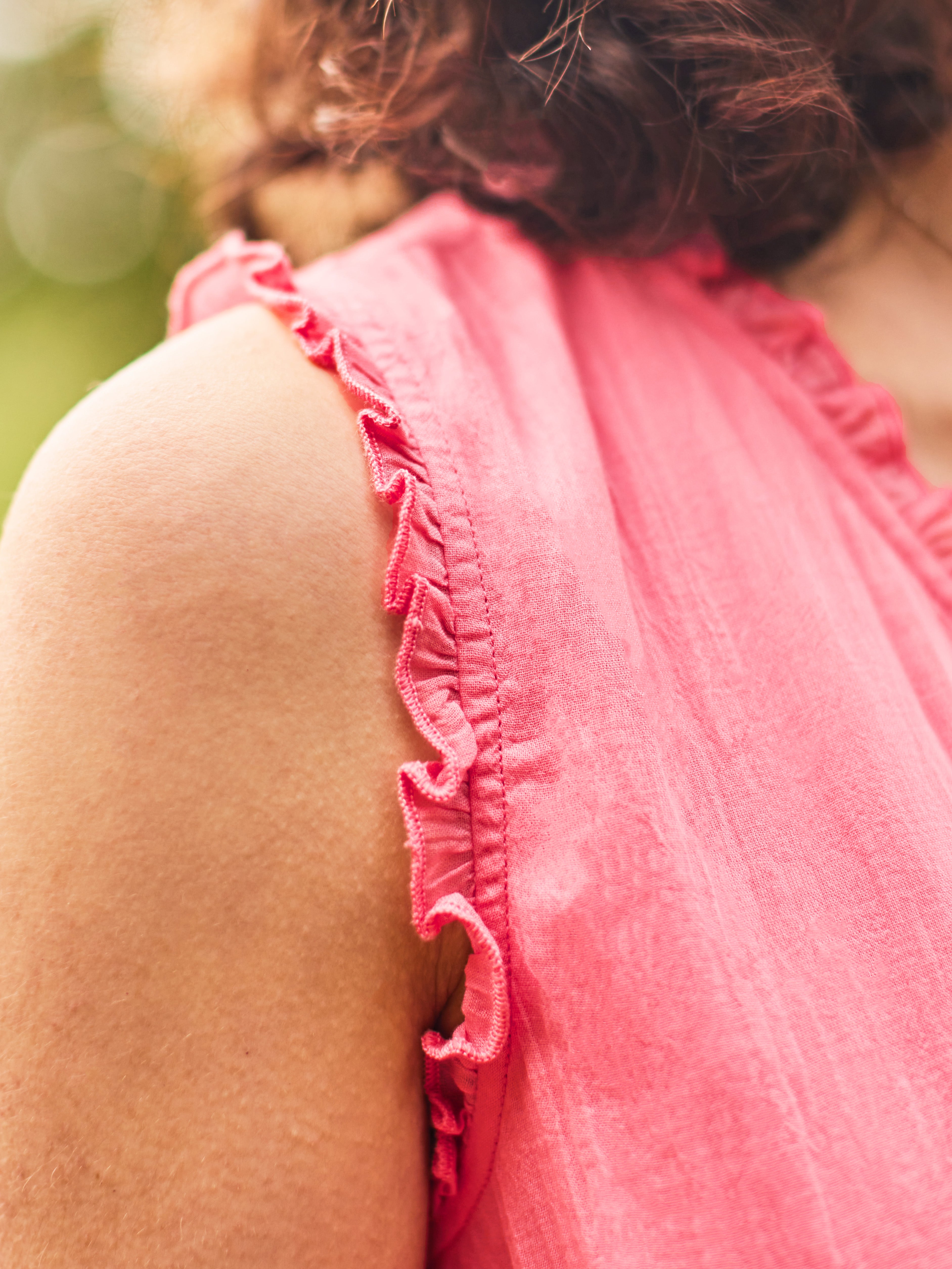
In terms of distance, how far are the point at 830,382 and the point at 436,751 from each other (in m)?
0.44

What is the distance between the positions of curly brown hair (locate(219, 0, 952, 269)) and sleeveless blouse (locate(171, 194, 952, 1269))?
13cm

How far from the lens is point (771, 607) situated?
0.49m

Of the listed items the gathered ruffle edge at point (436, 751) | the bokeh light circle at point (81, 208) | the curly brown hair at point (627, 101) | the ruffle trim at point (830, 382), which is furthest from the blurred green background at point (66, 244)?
the gathered ruffle edge at point (436, 751)

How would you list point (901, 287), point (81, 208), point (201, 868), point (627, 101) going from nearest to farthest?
point (201, 868) → point (627, 101) → point (901, 287) → point (81, 208)

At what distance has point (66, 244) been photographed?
4.91ft

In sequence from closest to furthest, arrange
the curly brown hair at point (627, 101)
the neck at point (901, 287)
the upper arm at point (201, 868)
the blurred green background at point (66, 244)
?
the upper arm at point (201, 868) → the curly brown hair at point (627, 101) → the neck at point (901, 287) → the blurred green background at point (66, 244)

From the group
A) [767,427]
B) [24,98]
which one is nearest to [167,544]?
[767,427]

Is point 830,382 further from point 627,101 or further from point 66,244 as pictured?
point 66,244

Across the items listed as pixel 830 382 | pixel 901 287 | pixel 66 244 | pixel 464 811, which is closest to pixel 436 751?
pixel 464 811

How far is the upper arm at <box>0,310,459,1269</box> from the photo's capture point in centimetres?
34

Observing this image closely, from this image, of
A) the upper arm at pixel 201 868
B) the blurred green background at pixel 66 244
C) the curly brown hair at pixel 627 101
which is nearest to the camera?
the upper arm at pixel 201 868

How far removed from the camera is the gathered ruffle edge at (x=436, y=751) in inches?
14.6

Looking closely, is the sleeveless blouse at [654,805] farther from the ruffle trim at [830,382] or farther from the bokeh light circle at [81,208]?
the bokeh light circle at [81,208]

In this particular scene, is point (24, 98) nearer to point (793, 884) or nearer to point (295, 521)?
point (295, 521)
